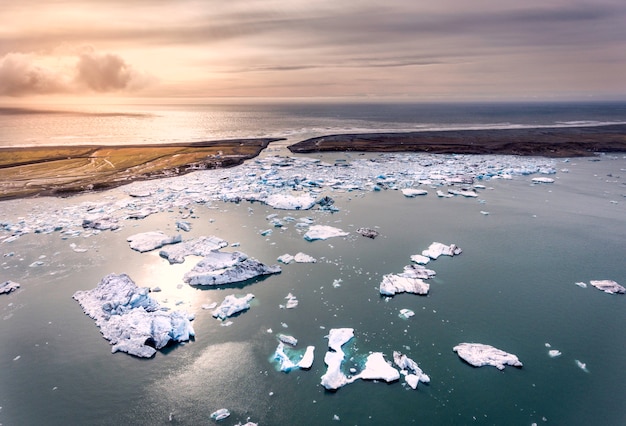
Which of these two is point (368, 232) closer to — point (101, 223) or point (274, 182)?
point (274, 182)

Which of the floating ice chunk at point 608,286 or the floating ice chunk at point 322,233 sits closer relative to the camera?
the floating ice chunk at point 608,286

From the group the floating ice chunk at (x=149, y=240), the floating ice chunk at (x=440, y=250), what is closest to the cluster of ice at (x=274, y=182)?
the floating ice chunk at (x=149, y=240)

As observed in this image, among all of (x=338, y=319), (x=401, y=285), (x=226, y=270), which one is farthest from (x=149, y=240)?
(x=401, y=285)

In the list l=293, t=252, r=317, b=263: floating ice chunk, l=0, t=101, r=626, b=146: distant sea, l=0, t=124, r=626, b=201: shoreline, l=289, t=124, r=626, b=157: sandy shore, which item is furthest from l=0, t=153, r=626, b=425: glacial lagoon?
l=0, t=101, r=626, b=146: distant sea

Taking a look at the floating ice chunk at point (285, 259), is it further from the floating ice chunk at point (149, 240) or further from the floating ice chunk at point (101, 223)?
the floating ice chunk at point (101, 223)

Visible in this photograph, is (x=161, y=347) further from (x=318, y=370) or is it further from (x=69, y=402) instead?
(x=318, y=370)

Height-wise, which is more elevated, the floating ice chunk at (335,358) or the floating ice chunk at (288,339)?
the floating ice chunk at (335,358)
